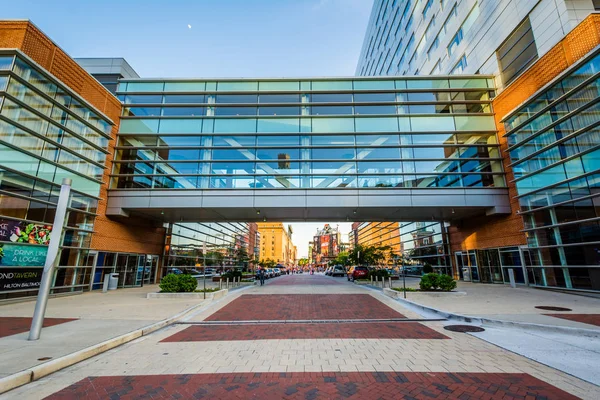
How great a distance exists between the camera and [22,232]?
13.1 m

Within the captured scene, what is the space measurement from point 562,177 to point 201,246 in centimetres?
3187

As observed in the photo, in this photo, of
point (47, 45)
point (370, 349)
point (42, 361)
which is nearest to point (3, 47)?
point (47, 45)

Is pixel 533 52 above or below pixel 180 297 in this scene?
above

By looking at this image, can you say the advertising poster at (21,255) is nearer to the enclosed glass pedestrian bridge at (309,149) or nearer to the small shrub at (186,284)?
the enclosed glass pedestrian bridge at (309,149)

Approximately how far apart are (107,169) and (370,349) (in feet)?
69.2

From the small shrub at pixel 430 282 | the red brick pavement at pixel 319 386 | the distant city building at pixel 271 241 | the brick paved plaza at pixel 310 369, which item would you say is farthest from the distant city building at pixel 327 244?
the red brick pavement at pixel 319 386

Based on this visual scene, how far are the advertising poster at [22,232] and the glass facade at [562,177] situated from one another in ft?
88.0

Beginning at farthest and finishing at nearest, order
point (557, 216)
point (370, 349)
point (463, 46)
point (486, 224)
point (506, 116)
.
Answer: point (463, 46) < point (486, 224) < point (506, 116) < point (557, 216) < point (370, 349)

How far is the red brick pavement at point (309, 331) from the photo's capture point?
7.24 m

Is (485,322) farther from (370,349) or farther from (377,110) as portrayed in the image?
(377,110)

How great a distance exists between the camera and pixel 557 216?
50.8 feet

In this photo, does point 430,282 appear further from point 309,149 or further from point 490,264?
point 309,149

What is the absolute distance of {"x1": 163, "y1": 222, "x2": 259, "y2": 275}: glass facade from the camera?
27438mm

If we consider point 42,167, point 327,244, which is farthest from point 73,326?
point 327,244
